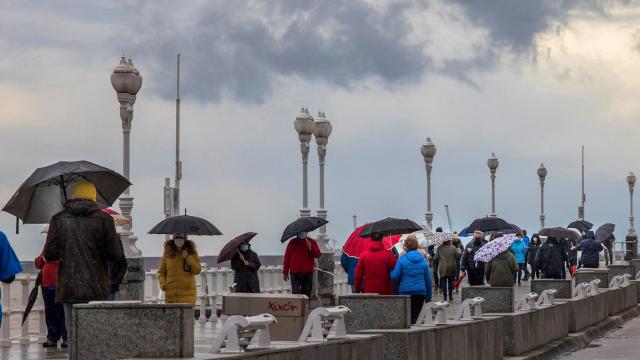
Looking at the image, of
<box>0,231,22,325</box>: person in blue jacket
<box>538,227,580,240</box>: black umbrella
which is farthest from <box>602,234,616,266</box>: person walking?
<box>0,231,22,325</box>: person in blue jacket

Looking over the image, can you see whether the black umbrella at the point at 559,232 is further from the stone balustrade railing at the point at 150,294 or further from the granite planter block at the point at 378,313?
the granite planter block at the point at 378,313

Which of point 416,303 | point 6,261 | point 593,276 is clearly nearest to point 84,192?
point 6,261

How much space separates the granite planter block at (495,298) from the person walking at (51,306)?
6299 mm

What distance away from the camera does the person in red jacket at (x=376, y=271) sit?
2130 cm

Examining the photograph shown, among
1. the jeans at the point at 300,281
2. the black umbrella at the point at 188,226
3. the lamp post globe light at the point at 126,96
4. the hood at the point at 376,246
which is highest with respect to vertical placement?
the lamp post globe light at the point at 126,96

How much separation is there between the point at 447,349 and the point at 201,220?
6.67 meters

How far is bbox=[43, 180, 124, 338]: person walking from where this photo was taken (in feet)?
47.4

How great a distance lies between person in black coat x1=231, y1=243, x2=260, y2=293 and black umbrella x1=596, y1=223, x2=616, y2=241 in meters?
39.7

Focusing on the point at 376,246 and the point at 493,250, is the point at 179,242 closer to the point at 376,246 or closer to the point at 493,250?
the point at 376,246

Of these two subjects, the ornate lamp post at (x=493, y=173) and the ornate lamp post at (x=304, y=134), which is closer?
the ornate lamp post at (x=304, y=134)

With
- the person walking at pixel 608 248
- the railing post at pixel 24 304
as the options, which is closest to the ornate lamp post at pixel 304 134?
the railing post at pixel 24 304

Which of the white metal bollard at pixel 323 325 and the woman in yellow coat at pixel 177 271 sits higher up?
the woman in yellow coat at pixel 177 271

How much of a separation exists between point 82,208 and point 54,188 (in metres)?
3.26

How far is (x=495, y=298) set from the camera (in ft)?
79.2
